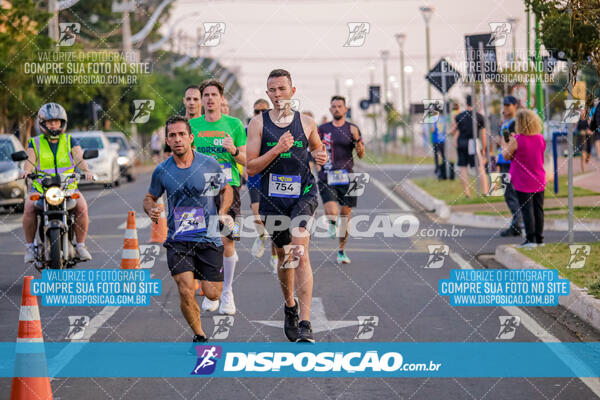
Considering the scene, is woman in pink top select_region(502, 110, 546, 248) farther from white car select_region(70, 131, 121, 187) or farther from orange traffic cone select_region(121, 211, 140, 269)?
white car select_region(70, 131, 121, 187)

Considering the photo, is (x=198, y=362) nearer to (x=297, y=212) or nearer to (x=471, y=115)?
(x=297, y=212)

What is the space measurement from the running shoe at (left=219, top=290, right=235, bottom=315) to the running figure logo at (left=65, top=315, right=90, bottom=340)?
124cm

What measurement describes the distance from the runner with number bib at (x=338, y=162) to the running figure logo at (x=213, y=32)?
1854mm

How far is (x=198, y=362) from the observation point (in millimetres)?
7973

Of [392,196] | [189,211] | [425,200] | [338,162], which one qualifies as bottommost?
[392,196]

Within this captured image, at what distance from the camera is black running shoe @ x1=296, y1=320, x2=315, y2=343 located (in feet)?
28.1

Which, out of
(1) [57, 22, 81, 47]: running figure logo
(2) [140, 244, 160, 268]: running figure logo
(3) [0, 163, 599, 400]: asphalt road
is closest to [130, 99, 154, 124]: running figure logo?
(3) [0, 163, 599, 400]: asphalt road

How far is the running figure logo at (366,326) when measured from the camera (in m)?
8.88

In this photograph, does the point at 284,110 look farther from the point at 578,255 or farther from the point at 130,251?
the point at 578,255

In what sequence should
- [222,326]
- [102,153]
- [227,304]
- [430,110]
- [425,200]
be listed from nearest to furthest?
[222,326] → [227,304] → [430,110] → [425,200] → [102,153]

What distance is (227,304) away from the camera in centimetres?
1009

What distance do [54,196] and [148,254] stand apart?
120 inches

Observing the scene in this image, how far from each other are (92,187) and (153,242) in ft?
59.3

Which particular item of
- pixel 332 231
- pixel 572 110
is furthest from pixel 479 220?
pixel 572 110
